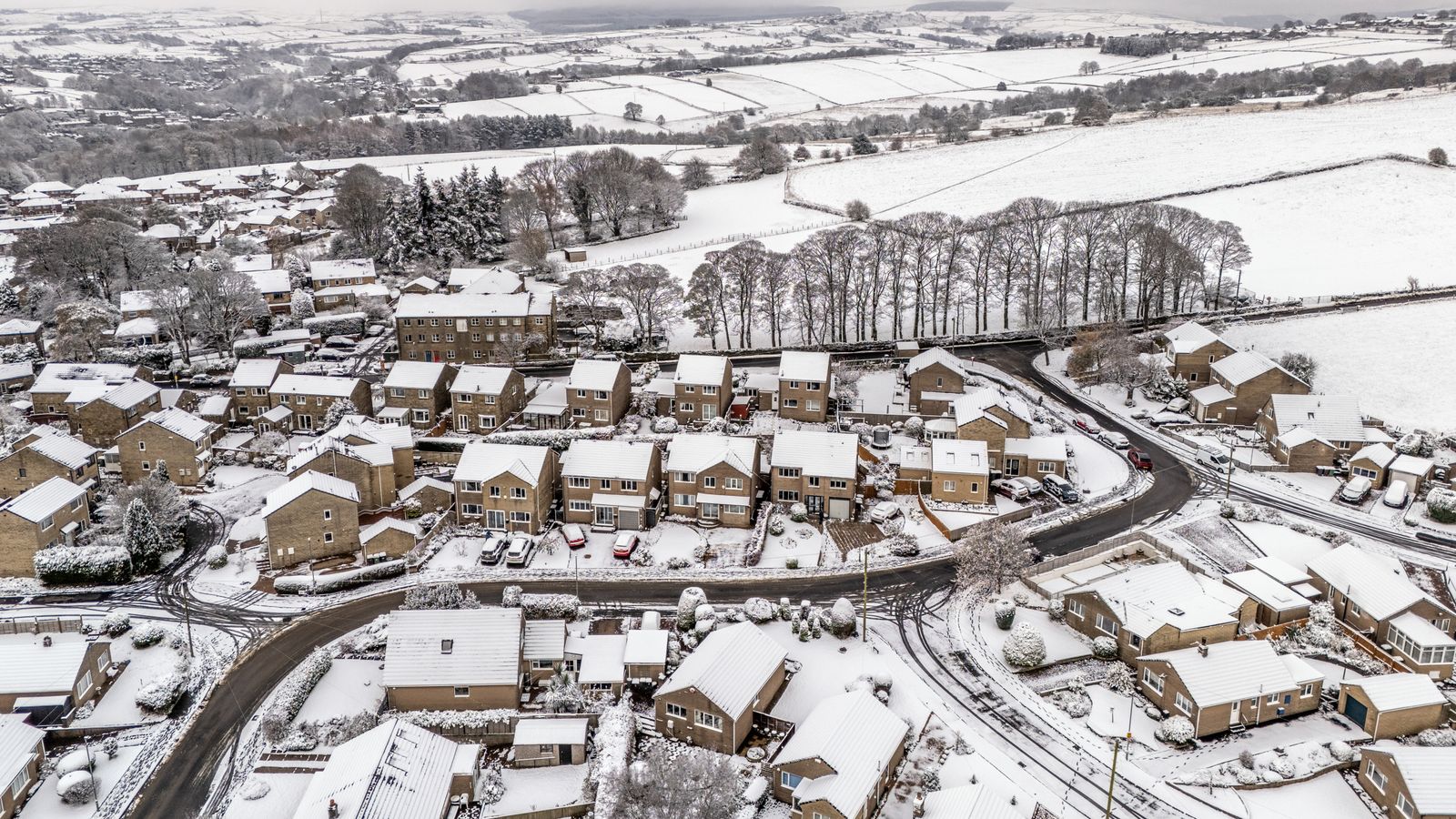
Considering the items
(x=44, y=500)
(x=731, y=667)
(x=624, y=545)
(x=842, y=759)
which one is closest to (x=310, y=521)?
(x=44, y=500)

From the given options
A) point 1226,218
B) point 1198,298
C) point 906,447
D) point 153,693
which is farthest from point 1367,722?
point 1226,218

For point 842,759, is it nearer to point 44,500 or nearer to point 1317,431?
point 1317,431

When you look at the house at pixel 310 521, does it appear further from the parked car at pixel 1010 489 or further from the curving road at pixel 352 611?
the parked car at pixel 1010 489

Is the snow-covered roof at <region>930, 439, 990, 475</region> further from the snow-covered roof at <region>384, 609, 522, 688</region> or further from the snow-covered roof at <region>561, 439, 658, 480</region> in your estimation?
the snow-covered roof at <region>384, 609, 522, 688</region>

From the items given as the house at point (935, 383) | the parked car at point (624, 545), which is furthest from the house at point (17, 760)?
the house at point (935, 383)

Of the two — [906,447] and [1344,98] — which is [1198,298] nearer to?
[906,447]

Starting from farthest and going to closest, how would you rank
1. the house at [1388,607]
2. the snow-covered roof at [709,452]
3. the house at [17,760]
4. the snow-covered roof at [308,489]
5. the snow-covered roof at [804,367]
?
the snow-covered roof at [804,367], the snow-covered roof at [709,452], the snow-covered roof at [308,489], the house at [1388,607], the house at [17,760]

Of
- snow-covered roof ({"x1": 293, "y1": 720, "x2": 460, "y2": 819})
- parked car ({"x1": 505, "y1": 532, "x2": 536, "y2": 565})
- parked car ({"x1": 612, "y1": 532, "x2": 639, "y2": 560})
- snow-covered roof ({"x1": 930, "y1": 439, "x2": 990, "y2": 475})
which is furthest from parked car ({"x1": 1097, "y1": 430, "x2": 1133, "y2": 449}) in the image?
snow-covered roof ({"x1": 293, "y1": 720, "x2": 460, "y2": 819})
